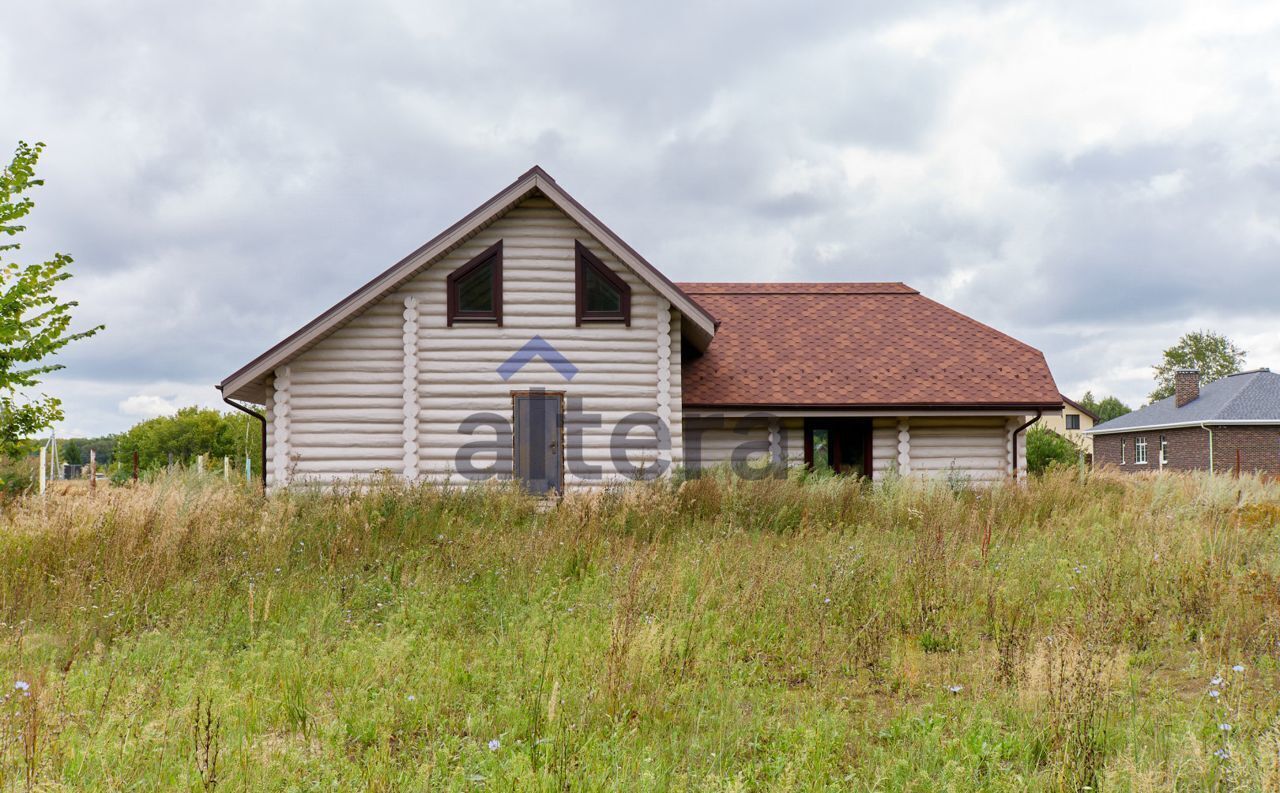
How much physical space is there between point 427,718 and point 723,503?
7166mm

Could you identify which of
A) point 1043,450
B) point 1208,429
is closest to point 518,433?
point 1043,450

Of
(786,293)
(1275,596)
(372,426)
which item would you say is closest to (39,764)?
(1275,596)

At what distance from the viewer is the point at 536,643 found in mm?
5719

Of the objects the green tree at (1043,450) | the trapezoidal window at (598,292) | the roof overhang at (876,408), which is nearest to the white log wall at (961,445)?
the roof overhang at (876,408)

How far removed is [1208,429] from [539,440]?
37.5 meters

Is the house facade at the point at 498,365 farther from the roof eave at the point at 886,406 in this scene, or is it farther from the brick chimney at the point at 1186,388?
the brick chimney at the point at 1186,388

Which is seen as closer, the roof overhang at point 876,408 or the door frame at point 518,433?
the door frame at point 518,433

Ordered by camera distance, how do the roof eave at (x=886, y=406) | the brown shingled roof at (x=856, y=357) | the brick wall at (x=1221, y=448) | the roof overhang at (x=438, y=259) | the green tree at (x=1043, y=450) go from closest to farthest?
the roof overhang at (x=438, y=259), the roof eave at (x=886, y=406), the brown shingled roof at (x=856, y=357), the green tree at (x=1043, y=450), the brick wall at (x=1221, y=448)

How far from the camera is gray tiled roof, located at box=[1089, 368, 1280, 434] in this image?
38.3 metres

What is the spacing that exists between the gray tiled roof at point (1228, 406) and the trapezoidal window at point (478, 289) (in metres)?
37.7

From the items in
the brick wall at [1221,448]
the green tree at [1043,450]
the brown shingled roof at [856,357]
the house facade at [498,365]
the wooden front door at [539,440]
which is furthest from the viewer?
the brick wall at [1221,448]

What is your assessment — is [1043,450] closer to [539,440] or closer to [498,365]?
[539,440]

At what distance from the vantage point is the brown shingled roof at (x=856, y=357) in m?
16.6

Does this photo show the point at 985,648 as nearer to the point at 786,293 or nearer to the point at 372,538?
the point at 372,538
